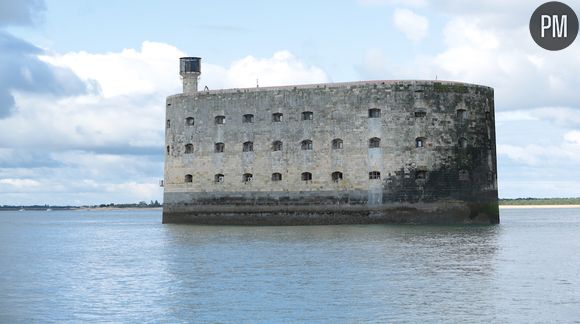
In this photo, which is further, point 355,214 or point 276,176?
point 276,176

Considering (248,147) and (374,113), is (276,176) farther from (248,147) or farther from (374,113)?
(374,113)

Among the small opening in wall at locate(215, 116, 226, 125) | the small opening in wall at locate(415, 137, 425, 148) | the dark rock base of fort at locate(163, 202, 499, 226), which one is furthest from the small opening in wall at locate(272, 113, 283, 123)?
the small opening in wall at locate(415, 137, 425, 148)

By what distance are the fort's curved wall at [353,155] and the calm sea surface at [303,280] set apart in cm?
681

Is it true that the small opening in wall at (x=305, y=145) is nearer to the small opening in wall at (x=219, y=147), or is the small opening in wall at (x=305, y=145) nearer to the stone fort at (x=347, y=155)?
the stone fort at (x=347, y=155)

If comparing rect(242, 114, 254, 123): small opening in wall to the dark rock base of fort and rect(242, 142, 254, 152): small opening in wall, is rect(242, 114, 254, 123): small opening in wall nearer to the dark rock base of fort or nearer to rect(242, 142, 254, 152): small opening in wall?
rect(242, 142, 254, 152): small opening in wall

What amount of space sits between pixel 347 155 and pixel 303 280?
70.4 ft

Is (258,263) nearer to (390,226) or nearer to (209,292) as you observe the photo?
(209,292)

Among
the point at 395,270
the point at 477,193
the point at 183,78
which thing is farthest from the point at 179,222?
the point at 395,270

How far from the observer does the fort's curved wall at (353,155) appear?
41344mm

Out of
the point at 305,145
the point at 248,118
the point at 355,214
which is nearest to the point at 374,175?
the point at 355,214

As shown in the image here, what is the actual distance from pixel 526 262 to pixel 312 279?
274 inches

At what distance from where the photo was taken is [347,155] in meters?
42.0

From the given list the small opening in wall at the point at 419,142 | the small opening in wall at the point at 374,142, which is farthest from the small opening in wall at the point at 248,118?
the small opening in wall at the point at 419,142

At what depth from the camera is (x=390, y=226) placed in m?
40.4
